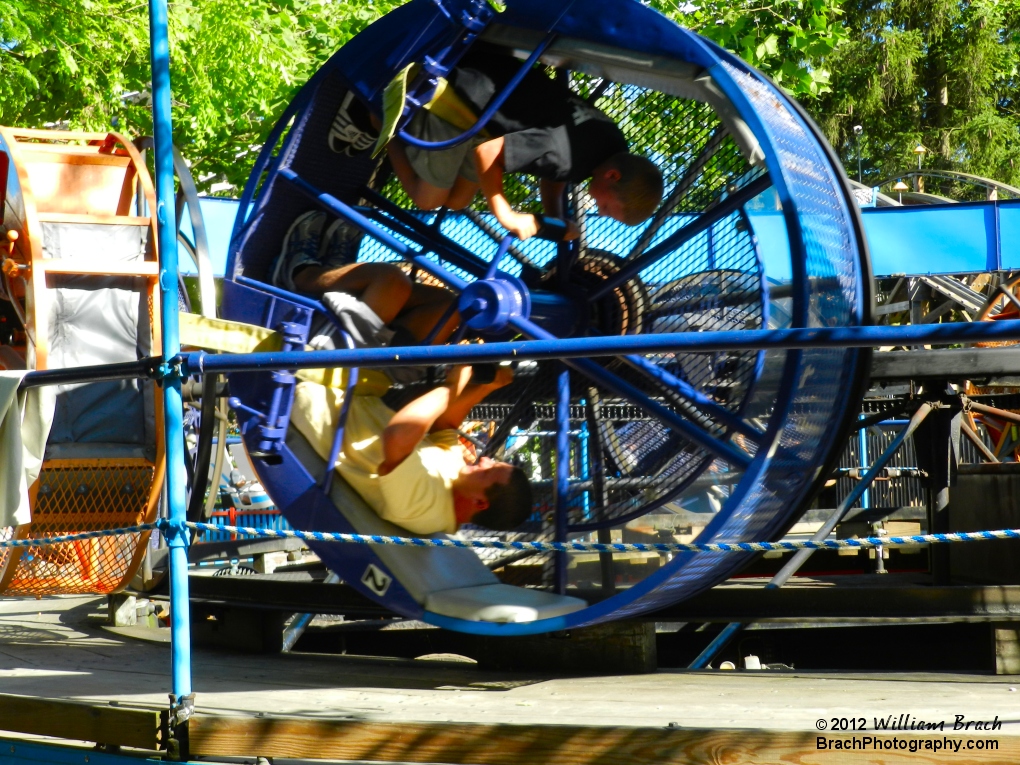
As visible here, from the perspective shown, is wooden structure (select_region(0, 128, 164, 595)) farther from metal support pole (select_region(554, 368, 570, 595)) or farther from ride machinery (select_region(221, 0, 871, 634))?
metal support pole (select_region(554, 368, 570, 595))

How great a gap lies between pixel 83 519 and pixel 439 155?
2736mm

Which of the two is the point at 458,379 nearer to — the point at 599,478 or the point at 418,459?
the point at 418,459

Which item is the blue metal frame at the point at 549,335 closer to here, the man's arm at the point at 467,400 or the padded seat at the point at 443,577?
the padded seat at the point at 443,577

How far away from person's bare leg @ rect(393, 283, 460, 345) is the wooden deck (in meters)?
1.42

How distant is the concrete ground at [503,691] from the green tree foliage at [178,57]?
266 inches

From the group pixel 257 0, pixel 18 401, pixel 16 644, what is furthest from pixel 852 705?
pixel 257 0

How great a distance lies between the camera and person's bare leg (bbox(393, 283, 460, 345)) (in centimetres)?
507

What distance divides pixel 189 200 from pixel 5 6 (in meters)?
5.19

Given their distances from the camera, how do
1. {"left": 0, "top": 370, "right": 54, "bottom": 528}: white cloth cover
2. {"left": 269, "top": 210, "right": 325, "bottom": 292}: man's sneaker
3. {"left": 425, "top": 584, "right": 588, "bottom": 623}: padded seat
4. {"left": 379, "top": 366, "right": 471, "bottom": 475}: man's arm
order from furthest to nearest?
{"left": 269, "top": 210, "right": 325, "bottom": 292}: man's sneaker, {"left": 379, "top": 366, "right": 471, "bottom": 475}: man's arm, {"left": 0, "top": 370, "right": 54, "bottom": 528}: white cloth cover, {"left": 425, "top": 584, "right": 588, "bottom": 623}: padded seat

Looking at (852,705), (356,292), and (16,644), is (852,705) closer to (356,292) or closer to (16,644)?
(356,292)

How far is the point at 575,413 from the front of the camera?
5.08m

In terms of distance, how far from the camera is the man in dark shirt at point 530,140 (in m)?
4.63

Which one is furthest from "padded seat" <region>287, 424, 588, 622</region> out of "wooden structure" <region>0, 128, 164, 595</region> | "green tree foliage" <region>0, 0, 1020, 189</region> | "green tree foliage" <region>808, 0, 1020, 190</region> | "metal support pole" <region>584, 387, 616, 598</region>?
"green tree foliage" <region>808, 0, 1020, 190</region>

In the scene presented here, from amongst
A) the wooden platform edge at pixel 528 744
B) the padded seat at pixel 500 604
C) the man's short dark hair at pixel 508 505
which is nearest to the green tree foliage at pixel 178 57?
the man's short dark hair at pixel 508 505
